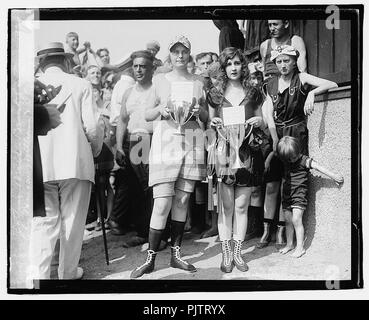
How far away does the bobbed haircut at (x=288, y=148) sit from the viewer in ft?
11.6

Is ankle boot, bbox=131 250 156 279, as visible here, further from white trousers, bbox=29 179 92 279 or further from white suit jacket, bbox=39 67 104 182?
white suit jacket, bbox=39 67 104 182

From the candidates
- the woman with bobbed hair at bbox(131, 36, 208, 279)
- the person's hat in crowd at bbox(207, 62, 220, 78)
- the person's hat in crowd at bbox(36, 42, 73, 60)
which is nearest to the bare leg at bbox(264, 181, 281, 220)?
the woman with bobbed hair at bbox(131, 36, 208, 279)

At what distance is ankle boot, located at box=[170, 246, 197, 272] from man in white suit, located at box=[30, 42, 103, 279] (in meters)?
0.62

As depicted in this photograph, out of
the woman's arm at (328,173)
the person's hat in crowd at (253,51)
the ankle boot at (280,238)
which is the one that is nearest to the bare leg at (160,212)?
the ankle boot at (280,238)

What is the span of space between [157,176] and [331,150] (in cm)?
119

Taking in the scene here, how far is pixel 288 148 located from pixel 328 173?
320mm

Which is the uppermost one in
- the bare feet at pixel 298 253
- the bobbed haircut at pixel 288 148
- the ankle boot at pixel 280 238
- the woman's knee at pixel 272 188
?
the bobbed haircut at pixel 288 148

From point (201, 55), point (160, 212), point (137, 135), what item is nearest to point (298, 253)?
point (160, 212)

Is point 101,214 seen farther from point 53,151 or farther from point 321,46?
point 321,46

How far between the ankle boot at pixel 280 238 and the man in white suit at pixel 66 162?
1296 millimetres

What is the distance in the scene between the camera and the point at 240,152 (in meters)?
3.54

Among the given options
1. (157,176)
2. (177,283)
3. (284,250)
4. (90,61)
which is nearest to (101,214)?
(157,176)

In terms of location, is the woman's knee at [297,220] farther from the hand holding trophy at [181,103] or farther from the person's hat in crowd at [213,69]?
the person's hat in crowd at [213,69]

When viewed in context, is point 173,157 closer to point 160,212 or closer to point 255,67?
point 160,212
